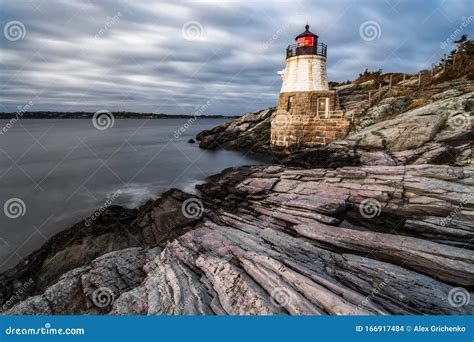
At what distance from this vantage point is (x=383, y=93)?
2541cm

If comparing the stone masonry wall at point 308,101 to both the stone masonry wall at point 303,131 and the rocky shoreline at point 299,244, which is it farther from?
the rocky shoreline at point 299,244

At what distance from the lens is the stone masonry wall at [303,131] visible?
23.7 m

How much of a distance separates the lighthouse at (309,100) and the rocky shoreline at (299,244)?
6.17 meters

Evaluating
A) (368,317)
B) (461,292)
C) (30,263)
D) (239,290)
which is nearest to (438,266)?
(461,292)

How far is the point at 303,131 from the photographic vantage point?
1014 inches

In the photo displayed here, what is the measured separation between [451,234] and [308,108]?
1764cm

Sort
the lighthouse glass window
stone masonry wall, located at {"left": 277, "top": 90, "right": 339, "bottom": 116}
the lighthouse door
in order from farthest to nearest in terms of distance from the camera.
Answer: the lighthouse glass window → the lighthouse door → stone masonry wall, located at {"left": 277, "top": 90, "right": 339, "bottom": 116}

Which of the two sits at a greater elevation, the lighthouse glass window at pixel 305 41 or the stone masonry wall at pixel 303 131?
the lighthouse glass window at pixel 305 41

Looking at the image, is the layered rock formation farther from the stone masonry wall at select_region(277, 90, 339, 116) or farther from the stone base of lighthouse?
the stone masonry wall at select_region(277, 90, 339, 116)

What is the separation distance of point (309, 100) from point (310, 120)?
6.26 feet

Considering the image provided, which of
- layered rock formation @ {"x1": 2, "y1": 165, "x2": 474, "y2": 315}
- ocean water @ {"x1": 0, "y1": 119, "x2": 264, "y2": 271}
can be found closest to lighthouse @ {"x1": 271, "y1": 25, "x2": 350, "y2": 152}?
ocean water @ {"x1": 0, "y1": 119, "x2": 264, "y2": 271}

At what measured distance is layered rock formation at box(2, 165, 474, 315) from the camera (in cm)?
659

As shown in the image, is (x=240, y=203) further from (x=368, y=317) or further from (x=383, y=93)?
(x=383, y=93)

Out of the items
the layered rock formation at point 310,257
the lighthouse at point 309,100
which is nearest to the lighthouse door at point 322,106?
the lighthouse at point 309,100
